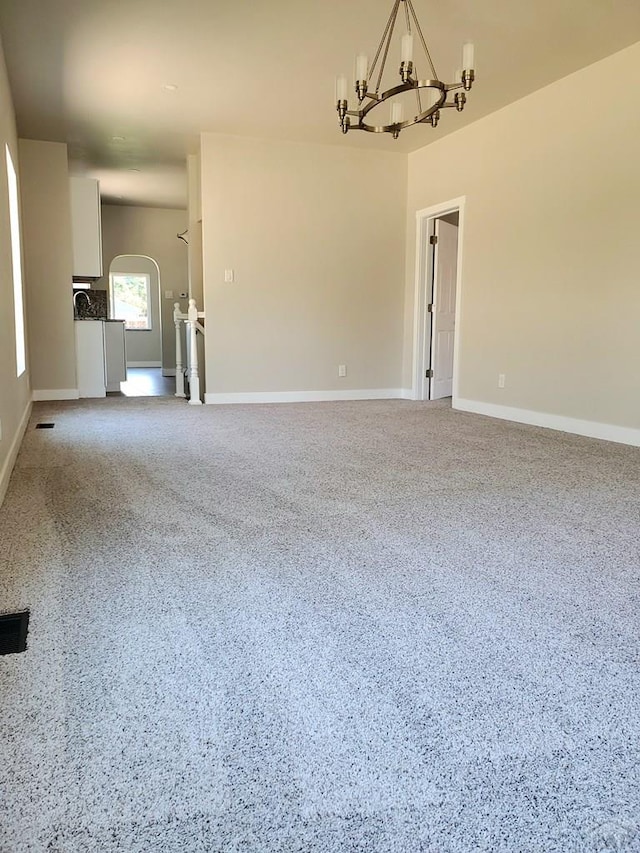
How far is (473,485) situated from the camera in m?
2.97

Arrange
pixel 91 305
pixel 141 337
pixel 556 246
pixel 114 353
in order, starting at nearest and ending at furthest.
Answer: pixel 556 246 → pixel 91 305 → pixel 114 353 → pixel 141 337

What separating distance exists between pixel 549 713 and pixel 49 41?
4717 millimetres

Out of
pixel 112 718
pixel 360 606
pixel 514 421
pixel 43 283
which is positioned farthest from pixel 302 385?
pixel 112 718

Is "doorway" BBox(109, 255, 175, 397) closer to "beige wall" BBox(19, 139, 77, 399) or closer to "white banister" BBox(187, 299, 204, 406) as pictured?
"beige wall" BBox(19, 139, 77, 399)

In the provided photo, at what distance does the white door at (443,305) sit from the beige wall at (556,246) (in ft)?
2.19

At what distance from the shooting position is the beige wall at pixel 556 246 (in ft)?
13.3

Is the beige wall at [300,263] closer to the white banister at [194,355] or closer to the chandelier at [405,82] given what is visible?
the white banister at [194,355]

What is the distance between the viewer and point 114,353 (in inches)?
293

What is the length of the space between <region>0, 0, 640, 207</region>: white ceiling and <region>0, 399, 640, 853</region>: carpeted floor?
2796mm

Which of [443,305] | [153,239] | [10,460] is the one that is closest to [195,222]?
[443,305]

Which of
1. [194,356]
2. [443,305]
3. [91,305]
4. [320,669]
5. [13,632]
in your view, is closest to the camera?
[320,669]

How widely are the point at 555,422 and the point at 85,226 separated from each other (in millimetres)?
5210

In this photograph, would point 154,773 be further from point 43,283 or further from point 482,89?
point 43,283

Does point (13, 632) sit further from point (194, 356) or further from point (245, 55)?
point (194, 356)
